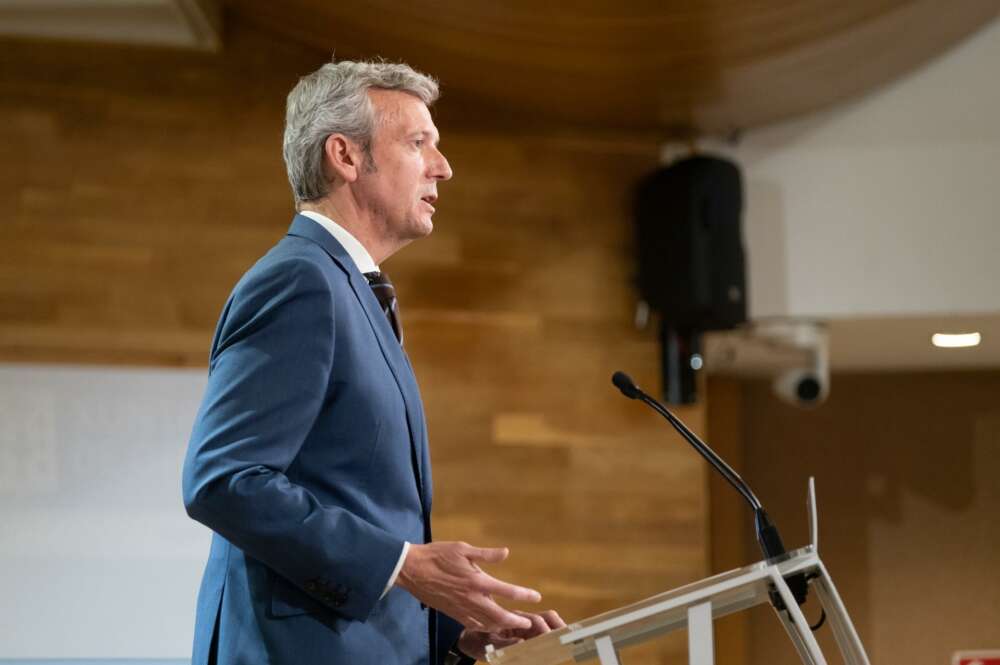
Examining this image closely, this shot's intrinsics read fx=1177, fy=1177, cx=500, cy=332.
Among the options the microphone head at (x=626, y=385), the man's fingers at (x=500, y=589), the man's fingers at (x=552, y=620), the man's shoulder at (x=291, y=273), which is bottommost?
the man's fingers at (x=552, y=620)

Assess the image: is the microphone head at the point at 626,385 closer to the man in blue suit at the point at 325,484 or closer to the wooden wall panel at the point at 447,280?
the man in blue suit at the point at 325,484

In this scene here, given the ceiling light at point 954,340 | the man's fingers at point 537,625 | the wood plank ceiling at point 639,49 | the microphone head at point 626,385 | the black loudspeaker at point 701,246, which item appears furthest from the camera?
the ceiling light at point 954,340

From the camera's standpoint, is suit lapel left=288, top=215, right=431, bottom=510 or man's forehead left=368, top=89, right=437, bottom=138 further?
man's forehead left=368, top=89, right=437, bottom=138

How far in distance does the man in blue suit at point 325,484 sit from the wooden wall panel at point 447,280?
2256 millimetres

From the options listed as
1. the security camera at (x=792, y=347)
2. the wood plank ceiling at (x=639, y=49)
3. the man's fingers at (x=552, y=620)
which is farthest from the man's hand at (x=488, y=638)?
the security camera at (x=792, y=347)

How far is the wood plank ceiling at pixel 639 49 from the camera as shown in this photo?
3.19 metres

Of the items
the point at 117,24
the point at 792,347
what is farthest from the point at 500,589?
the point at 117,24

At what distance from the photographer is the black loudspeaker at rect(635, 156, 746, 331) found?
3605 mm

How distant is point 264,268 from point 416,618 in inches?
17.4

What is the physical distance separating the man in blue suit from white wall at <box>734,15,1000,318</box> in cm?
262

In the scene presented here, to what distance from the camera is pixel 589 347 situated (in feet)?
12.7

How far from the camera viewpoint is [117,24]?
12.2ft

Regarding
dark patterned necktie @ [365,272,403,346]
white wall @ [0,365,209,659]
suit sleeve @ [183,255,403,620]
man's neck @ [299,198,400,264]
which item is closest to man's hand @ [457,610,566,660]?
suit sleeve @ [183,255,403,620]

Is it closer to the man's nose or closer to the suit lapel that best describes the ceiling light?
the man's nose
